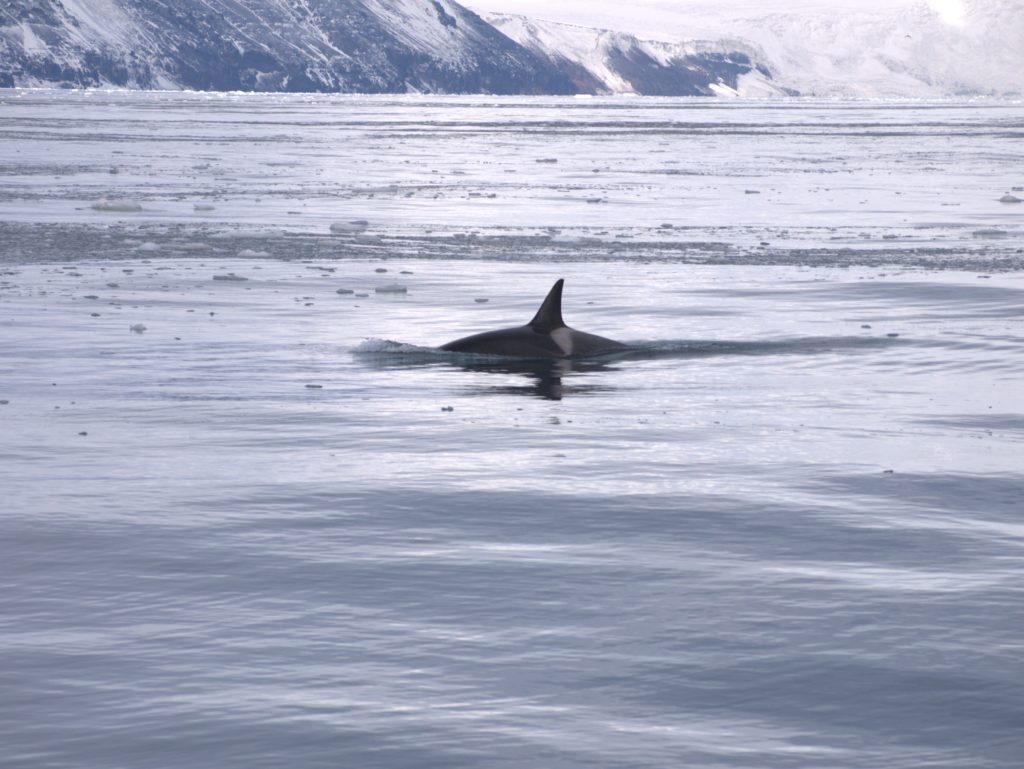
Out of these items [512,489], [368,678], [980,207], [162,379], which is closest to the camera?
[368,678]

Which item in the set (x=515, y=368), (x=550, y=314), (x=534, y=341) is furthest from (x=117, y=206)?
(x=515, y=368)

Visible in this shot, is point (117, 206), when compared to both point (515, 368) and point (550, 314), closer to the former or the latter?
point (550, 314)

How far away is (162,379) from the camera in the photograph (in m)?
15.5

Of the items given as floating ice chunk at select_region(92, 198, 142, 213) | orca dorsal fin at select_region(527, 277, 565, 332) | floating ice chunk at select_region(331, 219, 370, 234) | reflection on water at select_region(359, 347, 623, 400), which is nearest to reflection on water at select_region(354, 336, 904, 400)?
reflection on water at select_region(359, 347, 623, 400)

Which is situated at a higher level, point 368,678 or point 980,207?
point 980,207

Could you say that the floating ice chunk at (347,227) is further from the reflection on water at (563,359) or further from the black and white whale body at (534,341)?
the black and white whale body at (534,341)

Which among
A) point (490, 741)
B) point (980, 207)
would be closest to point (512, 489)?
point (490, 741)

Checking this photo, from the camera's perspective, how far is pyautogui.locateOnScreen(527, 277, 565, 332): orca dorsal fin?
54.3 ft

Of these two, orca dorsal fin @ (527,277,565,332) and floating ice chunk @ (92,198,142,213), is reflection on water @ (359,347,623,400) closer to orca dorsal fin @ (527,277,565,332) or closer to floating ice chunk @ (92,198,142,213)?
orca dorsal fin @ (527,277,565,332)

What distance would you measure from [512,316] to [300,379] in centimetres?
529

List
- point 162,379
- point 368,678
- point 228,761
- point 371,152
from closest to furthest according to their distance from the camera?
point 228,761 → point 368,678 → point 162,379 → point 371,152

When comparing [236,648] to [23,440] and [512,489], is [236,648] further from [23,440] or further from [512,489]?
[23,440]

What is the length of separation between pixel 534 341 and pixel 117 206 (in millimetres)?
21155

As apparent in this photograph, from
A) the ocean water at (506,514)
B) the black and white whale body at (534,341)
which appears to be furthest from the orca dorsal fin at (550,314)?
the ocean water at (506,514)
